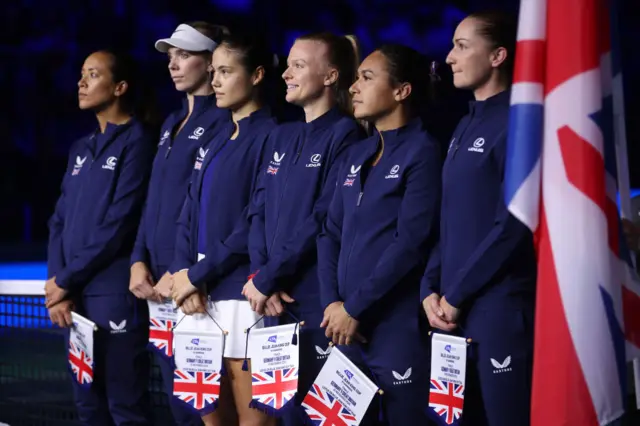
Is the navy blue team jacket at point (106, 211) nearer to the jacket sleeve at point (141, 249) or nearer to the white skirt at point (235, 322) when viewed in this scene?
the jacket sleeve at point (141, 249)

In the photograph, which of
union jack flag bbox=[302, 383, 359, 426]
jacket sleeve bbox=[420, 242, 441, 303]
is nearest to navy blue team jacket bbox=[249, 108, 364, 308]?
union jack flag bbox=[302, 383, 359, 426]

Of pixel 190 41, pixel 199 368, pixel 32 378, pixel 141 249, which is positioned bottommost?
pixel 32 378

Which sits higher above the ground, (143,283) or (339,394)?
(143,283)

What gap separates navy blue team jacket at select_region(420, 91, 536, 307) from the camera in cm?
338

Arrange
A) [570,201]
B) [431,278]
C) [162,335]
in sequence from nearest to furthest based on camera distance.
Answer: [570,201] → [431,278] → [162,335]

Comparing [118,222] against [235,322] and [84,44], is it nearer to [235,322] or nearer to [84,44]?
[235,322]

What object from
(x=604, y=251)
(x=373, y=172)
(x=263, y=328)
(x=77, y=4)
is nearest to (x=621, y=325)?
(x=604, y=251)

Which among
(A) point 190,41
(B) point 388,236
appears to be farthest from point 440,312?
(A) point 190,41

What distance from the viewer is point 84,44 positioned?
11703mm

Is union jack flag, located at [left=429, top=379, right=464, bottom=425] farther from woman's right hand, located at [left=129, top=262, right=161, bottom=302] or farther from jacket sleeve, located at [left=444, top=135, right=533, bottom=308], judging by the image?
woman's right hand, located at [left=129, top=262, right=161, bottom=302]

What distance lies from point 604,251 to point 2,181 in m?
10.6

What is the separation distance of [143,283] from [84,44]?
734 cm

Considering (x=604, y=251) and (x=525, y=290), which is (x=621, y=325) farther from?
(x=525, y=290)

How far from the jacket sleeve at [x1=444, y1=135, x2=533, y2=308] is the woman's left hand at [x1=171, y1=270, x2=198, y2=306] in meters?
1.33
